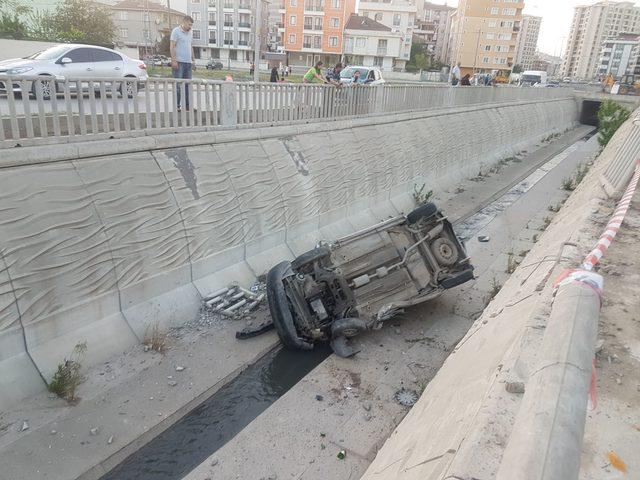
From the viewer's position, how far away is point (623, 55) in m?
142

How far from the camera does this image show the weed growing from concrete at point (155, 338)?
6559 millimetres

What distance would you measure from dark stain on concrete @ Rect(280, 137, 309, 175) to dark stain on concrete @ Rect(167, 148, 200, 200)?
2779mm

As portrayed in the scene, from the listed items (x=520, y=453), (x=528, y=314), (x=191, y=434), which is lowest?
(x=191, y=434)

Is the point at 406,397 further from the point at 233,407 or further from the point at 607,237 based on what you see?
the point at 607,237

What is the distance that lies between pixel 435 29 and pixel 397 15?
53.7 meters

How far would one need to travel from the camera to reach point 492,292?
9.18 meters

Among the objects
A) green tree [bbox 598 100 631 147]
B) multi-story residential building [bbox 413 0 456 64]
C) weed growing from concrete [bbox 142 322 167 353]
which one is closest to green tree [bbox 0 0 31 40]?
weed growing from concrete [bbox 142 322 167 353]

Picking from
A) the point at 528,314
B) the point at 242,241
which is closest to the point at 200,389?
the point at 242,241

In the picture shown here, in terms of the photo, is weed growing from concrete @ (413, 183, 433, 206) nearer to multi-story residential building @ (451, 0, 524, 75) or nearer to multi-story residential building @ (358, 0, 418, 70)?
multi-story residential building @ (358, 0, 418, 70)

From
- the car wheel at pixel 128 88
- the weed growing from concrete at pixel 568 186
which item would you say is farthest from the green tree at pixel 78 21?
the car wheel at pixel 128 88

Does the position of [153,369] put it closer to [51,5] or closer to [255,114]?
[255,114]

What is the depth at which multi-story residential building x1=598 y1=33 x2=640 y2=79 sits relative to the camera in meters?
139

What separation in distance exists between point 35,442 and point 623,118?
29589 mm

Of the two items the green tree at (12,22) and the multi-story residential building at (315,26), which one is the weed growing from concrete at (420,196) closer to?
the green tree at (12,22)
